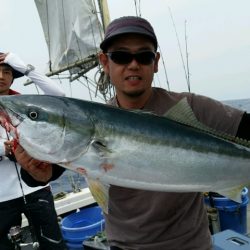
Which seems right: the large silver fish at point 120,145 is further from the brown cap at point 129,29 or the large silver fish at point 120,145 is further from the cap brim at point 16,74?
the cap brim at point 16,74

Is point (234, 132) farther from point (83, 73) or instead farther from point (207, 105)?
point (83, 73)

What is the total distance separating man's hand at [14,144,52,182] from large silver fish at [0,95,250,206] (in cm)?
23

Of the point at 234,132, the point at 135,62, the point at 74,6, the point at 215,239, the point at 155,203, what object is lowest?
the point at 215,239

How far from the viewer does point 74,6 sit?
424 inches

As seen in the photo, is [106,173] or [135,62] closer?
[106,173]

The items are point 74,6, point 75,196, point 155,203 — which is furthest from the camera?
point 74,6

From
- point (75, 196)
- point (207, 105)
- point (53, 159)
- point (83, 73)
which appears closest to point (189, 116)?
point (207, 105)

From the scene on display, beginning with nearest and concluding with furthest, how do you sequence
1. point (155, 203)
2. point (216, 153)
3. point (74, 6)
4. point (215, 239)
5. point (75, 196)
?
point (216, 153) → point (155, 203) → point (215, 239) → point (75, 196) → point (74, 6)

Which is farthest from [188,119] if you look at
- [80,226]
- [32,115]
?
[80,226]

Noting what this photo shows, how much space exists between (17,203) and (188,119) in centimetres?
282

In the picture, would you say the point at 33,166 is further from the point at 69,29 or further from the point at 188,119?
the point at 69,29

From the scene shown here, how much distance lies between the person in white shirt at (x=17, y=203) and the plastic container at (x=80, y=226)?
690 mm

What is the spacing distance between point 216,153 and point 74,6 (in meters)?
9.59

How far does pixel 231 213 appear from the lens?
532 cm
